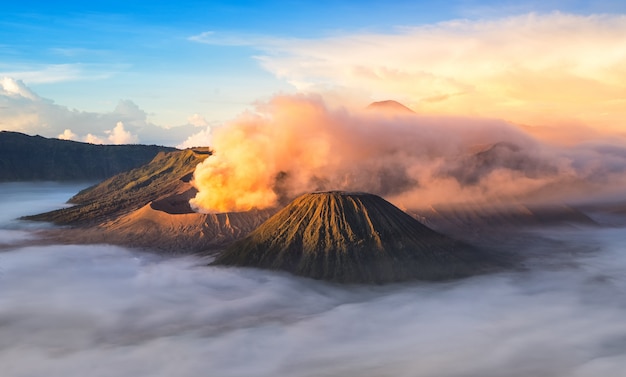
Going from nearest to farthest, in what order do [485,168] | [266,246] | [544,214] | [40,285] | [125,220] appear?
[40,285] → [266,246] → [125,220] → [544,214] → [485,168]

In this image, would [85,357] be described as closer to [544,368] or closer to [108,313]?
[108,313]

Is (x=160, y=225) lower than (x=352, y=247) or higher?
higher

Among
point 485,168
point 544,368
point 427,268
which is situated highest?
point 485,168

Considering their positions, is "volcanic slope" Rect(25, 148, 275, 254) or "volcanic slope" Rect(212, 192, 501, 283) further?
"volcanic slope" Rect(25, 148, 275, 254)

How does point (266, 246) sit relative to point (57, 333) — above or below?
above

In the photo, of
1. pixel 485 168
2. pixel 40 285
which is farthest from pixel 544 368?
pixel 485 168

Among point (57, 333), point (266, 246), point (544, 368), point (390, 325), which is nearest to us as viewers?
point (544, 368)

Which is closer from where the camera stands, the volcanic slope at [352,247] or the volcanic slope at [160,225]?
the volcanic slope at [352,247]

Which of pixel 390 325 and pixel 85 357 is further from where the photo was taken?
pixel 390 325
